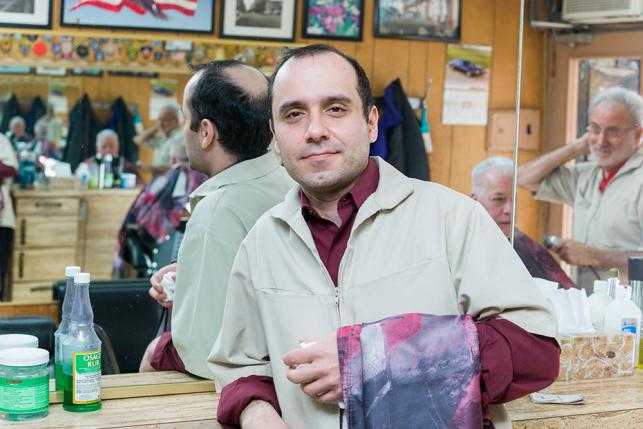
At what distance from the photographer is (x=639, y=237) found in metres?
2.72

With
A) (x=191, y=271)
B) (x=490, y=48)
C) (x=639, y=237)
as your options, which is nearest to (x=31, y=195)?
(x=191, y=271)

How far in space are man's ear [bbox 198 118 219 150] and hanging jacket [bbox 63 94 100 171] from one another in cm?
25

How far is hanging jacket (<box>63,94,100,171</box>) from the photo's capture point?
7.03 feet

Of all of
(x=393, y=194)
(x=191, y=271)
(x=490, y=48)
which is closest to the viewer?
(x=393, y=194)

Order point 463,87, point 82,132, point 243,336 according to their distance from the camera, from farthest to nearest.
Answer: point 463,87, point 82,132, point 243,336

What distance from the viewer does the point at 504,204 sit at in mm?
2637

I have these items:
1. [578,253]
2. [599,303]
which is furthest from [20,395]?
[578,253]

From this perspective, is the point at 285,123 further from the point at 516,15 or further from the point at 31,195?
the point at 516,15

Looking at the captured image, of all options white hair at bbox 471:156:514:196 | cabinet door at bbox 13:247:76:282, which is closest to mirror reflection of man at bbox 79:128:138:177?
cabinet door at bbox 13:247:76:282

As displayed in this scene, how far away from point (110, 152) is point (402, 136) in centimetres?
74

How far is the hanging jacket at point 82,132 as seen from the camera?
7.03ft

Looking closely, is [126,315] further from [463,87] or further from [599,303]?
[599,303]

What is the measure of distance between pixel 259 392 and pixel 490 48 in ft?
4.17

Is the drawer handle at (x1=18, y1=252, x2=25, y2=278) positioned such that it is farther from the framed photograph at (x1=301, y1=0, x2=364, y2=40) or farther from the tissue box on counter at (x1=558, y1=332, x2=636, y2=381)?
the tissue box on counter at (x1=558, y1=332, x2=636, y2=381)
